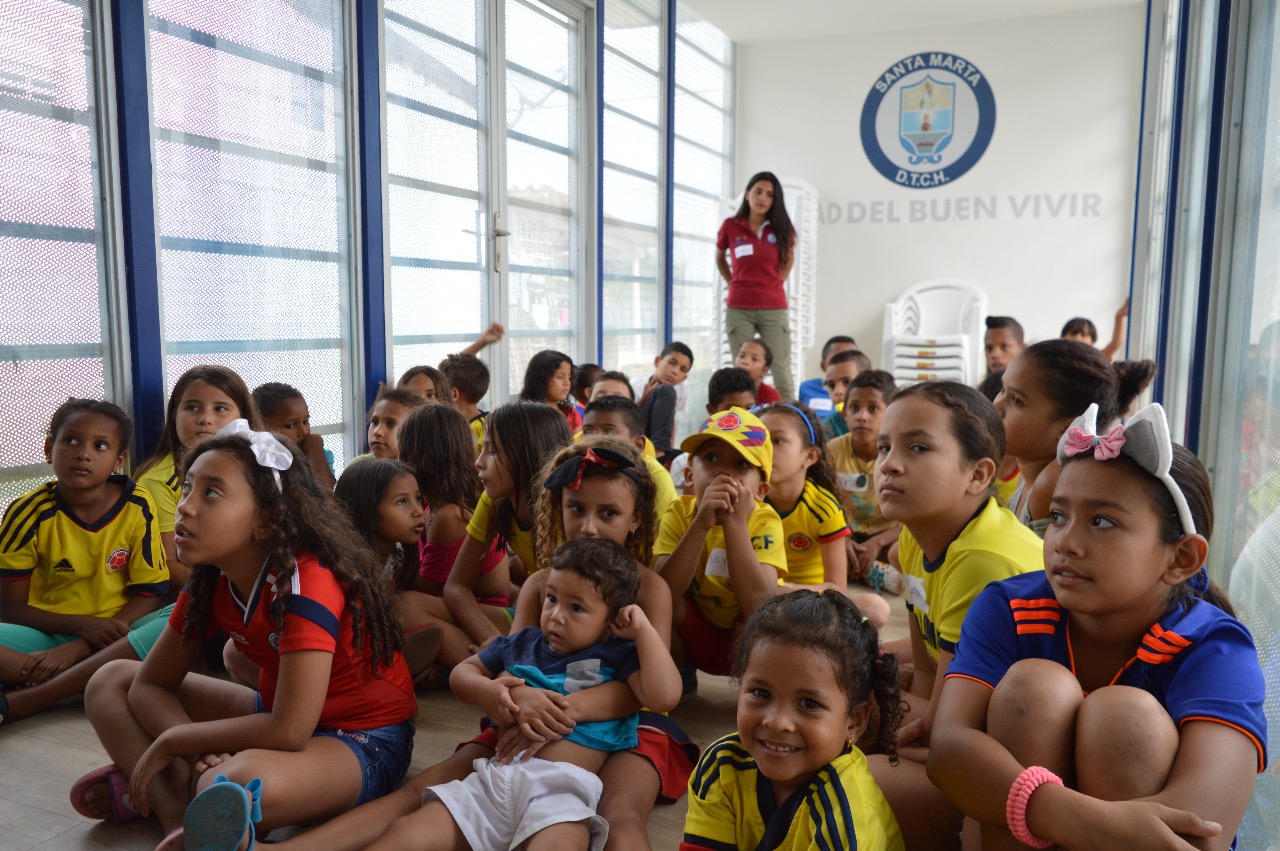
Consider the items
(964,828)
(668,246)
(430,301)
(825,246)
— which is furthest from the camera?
(825,246)

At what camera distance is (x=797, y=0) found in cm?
665

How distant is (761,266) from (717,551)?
3.87 m

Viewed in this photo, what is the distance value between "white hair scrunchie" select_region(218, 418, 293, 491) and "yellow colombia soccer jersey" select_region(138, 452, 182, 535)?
109 centimetres

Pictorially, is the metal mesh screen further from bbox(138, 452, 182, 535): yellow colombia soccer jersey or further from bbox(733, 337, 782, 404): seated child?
bbox(733, 337, 782, 404): seated child

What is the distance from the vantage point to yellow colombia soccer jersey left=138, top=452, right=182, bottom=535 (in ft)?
8.46

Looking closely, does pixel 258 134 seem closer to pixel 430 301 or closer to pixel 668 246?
pixel 430 301

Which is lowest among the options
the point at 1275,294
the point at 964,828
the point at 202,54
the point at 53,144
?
the point at 964,828

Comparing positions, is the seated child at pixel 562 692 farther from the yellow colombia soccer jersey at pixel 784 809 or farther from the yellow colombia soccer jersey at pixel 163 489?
the yellow colombia soccer jersey at pixel 163 489

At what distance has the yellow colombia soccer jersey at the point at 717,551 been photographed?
2111mm

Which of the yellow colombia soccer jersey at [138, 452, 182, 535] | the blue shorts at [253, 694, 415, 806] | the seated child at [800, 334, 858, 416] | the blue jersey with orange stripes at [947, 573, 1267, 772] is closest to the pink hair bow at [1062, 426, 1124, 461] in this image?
the blue jersey with orange stripes at [947, 573, 1267, 772]

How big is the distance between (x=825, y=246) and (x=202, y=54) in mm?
5616

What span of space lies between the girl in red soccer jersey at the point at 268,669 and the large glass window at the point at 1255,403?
1385 millimetres

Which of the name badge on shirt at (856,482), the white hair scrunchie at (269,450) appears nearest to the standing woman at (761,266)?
the name badge on shirt at (856,482)

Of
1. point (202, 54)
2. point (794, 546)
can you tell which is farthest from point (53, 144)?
point (794, 546)
